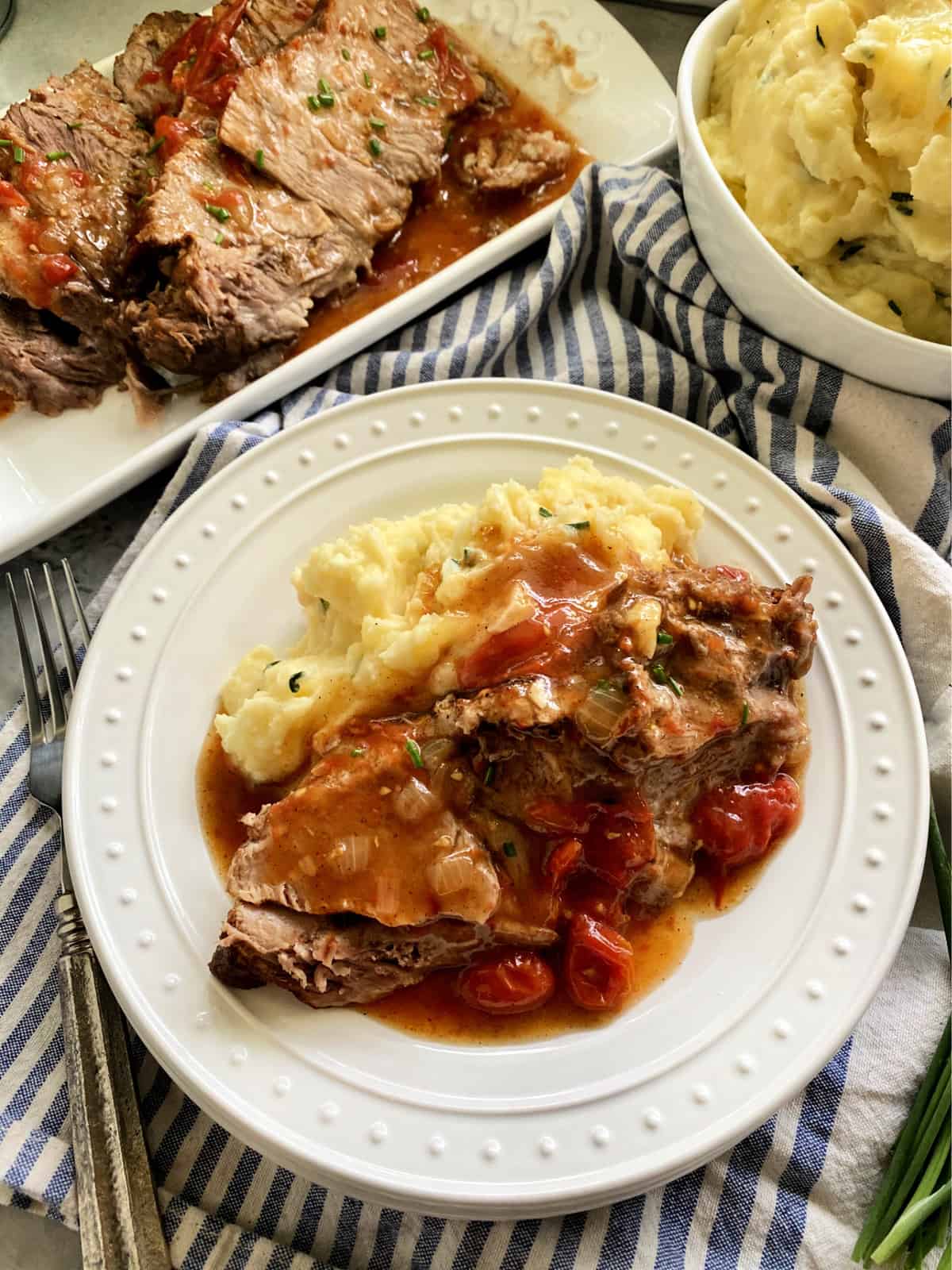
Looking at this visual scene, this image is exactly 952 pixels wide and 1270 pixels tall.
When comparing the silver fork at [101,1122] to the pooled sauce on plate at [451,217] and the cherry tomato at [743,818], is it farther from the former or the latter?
the pooled sauce on plate at [451,217]

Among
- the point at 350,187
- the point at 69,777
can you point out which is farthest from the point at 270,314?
the point at 69,777

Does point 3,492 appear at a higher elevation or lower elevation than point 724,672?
higher

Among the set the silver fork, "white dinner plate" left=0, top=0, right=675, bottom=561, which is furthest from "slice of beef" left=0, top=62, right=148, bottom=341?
the silver fork

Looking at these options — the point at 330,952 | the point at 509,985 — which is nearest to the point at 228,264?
the point at 330,952

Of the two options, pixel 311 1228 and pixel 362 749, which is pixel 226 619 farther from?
pixel 311 1228

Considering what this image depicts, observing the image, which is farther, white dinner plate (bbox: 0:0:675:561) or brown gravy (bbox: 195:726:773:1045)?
white dinner plate (bbox: 0:0:675:561)

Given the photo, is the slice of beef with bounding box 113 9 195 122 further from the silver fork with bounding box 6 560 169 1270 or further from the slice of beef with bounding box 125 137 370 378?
the silver fork with bounding box 6 560 169 1270
